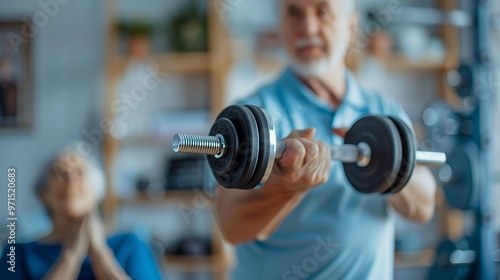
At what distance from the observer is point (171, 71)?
6.58ft

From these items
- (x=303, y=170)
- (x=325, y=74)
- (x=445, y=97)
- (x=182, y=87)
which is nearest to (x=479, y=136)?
(x=325, y=74)

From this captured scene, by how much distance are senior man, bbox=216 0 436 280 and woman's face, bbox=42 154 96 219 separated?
0.14 m

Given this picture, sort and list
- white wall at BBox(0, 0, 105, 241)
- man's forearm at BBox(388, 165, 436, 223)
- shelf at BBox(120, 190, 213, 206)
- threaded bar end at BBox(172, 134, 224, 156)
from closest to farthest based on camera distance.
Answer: threaded bar end at BBox(172, 134, 224, 156) < man's forearm at BBox(388, 165, 436, 223) < white wall at BBox(0, 0, 105, 241) < shelf at BBox(120, 190, 213, 206)

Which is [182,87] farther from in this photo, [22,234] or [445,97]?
[22,234]

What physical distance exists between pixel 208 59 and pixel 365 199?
1373mm

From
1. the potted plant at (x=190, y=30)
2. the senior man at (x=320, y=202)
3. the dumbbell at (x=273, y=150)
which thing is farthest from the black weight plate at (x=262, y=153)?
the potted plant at (x=190, y=30)

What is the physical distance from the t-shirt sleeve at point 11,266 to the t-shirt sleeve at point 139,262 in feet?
0.32

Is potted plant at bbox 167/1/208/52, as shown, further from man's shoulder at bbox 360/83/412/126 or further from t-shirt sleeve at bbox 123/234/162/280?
t-shirt sleeve at bbox 123/234/162/280

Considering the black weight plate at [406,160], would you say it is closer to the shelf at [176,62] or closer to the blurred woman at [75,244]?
the blurred woman at [75,244]

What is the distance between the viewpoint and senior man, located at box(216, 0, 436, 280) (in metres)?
0.64

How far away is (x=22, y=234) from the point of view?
1.88ft

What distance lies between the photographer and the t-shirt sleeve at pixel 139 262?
1.90 feet

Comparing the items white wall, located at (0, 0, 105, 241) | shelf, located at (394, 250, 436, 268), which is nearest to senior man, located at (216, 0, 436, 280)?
white wall, located at (0, 0, 105, 241)

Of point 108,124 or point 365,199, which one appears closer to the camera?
point 365,199
